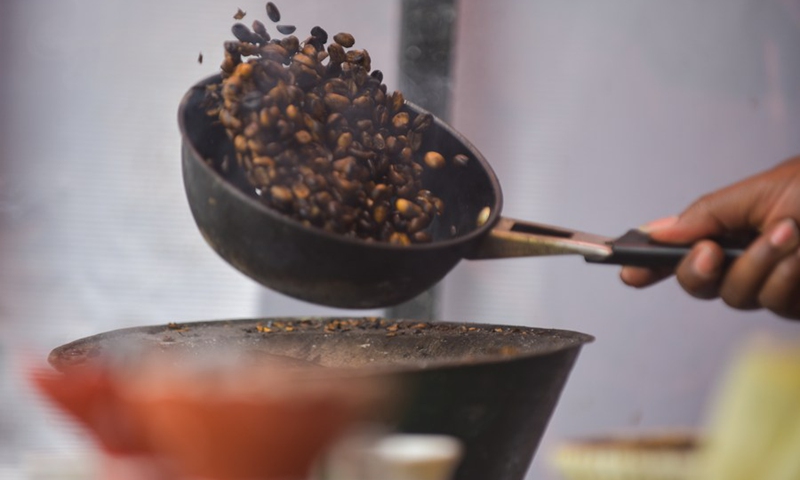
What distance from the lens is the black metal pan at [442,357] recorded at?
2.81ft

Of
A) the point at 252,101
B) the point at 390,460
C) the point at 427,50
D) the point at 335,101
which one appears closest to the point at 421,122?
the point at 335,101

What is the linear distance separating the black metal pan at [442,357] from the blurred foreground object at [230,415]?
0.15 m

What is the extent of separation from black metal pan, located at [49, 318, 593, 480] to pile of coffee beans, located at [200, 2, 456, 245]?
190 millimetres

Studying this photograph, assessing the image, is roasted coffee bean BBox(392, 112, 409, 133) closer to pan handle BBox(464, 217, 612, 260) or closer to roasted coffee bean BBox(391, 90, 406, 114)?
roasted coffee bean BBox(391, 90, 406, 114)

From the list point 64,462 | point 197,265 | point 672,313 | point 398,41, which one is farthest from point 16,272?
point 672,313

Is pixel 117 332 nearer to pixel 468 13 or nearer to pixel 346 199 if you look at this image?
pixel 346 199

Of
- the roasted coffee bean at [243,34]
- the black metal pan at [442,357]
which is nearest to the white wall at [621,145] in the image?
the black metal pan at [442,357]

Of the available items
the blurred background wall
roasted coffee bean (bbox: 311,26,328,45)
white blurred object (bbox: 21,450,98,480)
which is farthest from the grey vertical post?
white blurred object (bbox: 21,450,98,480)

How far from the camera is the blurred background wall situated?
1.92 m

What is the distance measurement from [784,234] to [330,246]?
52 cm

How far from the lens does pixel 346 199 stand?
1004 millimetres

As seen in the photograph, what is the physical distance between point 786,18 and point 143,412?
1903 millimetres

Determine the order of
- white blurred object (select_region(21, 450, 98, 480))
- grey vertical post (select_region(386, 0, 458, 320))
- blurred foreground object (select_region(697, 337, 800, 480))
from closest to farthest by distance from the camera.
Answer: blurred foreground object (select_region(697, 337, 800, 480)), white blurred object (select_region(21, 450, 98, 480)), grey vertical post (select_region(386, 0, 458, 320))

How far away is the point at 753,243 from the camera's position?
998 mm
